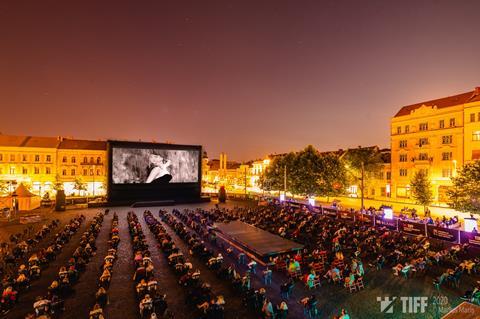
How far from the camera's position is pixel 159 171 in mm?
46562

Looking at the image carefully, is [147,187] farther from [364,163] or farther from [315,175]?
[364,163]

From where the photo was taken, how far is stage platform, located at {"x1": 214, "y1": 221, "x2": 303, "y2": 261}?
18.7 m

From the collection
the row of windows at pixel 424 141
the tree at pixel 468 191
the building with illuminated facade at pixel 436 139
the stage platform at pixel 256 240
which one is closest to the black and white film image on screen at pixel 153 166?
the stage platform at pixel 256 240

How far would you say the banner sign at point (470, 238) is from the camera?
18109 millimetres

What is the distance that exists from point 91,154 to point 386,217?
58904mm

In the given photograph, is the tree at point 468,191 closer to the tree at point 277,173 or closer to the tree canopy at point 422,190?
the tree canopy at point 422,190

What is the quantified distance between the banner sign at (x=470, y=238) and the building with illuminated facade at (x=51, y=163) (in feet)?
184

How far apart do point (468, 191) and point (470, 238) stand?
1124 centimetres

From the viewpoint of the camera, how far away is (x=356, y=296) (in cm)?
1251

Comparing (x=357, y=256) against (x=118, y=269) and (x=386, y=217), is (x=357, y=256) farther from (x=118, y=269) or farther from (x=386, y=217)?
(x=118, y=269)

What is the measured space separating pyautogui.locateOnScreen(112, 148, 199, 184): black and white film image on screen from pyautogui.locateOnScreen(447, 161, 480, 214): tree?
3980 cm

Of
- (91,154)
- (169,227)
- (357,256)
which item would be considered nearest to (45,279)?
(169,227)

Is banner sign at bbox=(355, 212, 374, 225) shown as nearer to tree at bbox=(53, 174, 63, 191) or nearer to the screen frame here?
the screen frame

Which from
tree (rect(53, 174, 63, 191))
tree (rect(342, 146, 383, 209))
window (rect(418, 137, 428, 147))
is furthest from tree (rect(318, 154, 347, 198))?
tree (rect(53, 174, 63, 191))
